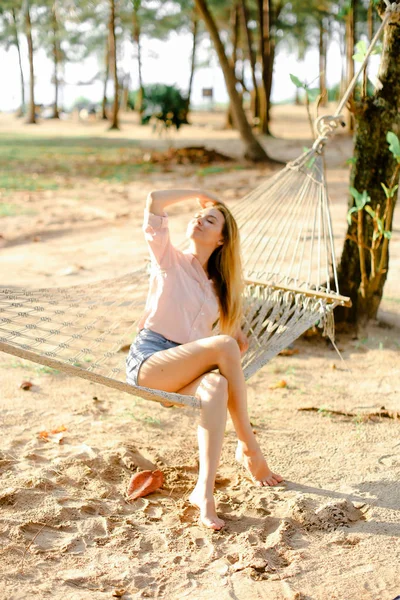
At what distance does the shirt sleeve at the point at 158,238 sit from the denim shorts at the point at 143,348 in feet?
0.68

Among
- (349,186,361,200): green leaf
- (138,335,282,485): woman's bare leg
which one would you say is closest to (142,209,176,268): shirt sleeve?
(138,335,282,485): woman's bare leg

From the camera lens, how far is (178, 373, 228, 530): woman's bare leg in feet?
5.87

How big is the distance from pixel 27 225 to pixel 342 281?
2771 millimetres

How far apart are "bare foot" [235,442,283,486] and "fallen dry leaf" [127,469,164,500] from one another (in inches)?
9.5

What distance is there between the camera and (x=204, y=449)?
5.90 ft

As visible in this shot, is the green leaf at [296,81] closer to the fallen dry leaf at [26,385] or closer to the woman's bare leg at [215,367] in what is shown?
the woman's bare leg at [215,367]

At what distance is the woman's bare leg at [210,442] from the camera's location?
179 centimetres

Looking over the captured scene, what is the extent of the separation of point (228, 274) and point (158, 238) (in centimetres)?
24

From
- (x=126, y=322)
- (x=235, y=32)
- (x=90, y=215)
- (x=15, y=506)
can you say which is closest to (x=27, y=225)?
(x=90, y=215)

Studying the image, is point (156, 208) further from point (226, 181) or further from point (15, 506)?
point (226, 181)

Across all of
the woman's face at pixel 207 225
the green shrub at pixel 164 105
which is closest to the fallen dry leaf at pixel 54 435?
the woman's face at pixel 207 225

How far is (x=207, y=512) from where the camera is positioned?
1780mm

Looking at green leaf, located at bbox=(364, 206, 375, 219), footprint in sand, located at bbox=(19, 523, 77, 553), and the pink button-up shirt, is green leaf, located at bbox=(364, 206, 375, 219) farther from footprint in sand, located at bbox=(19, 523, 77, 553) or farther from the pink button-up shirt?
footprint in sand, located at bbox=(19, 523, 77, 553)

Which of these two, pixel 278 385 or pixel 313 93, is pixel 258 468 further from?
pixel 313 93
